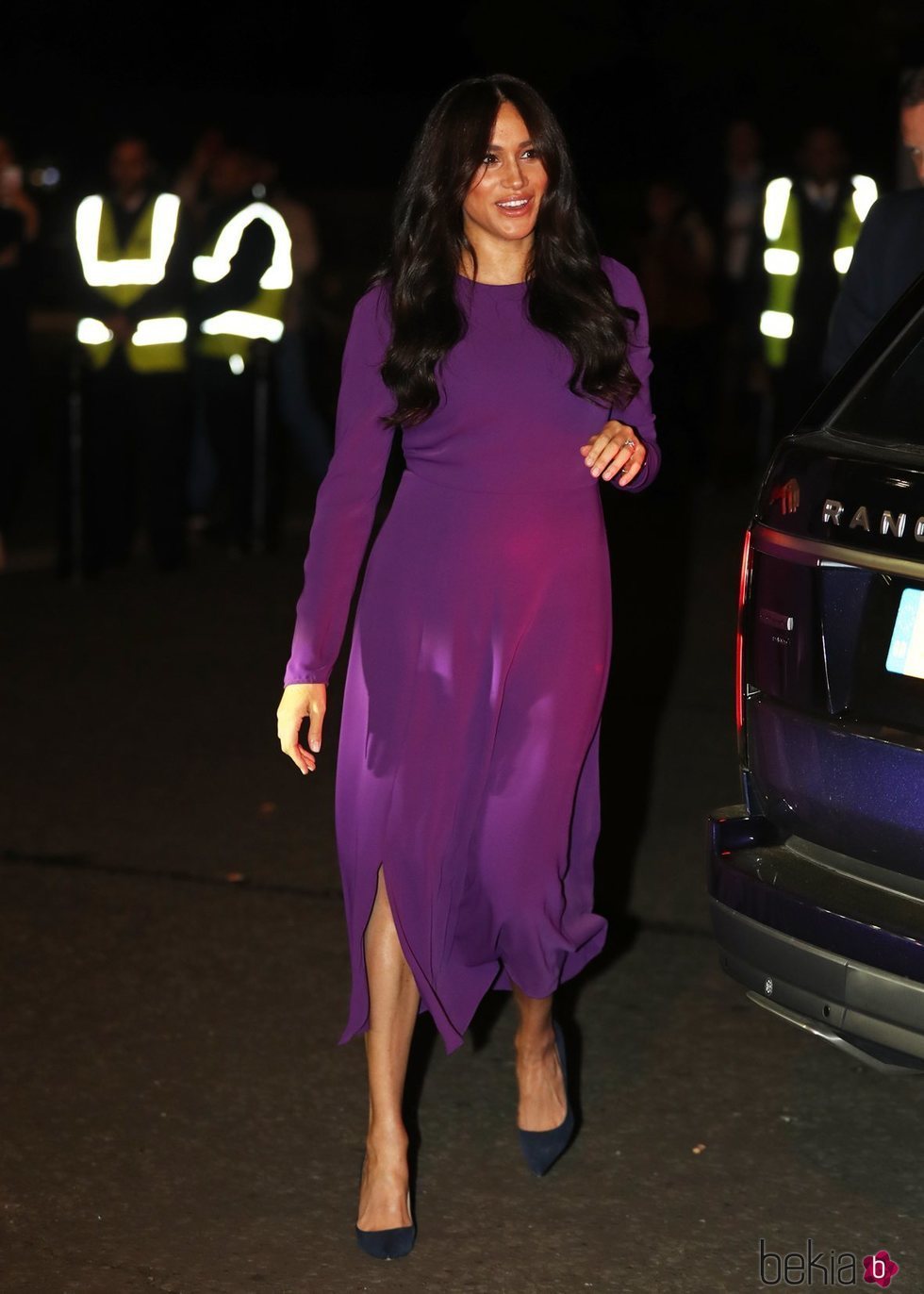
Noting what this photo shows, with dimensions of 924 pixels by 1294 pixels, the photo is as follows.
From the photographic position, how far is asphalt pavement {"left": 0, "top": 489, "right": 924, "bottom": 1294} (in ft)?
12.5

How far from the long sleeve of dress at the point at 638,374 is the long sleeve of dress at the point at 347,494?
43 cm

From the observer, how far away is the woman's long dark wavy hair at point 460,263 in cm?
373

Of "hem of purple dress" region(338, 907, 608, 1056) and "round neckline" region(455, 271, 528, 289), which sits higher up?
"round neckline" region(455, 271, 528, 289)

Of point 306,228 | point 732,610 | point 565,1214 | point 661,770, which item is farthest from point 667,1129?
point 306,228

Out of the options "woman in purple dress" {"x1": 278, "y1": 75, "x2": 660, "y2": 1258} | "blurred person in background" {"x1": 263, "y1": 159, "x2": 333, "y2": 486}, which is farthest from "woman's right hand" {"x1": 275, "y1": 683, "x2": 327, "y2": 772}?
"blurred person in background" {"x1": 263, "y1": 159, "x2": 333, "y2": 486}

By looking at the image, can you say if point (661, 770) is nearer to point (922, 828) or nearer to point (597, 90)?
point (922, 828)

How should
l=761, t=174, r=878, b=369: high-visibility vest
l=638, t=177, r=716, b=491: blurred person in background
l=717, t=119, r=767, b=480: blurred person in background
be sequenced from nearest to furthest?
1. l=761, t=174, r=878, b=369: high-visibility vest
2. l=638, t=177, r=716, b=491: blurred person in background
3. l=717, t=119, r=767, b=480: blurred person in background

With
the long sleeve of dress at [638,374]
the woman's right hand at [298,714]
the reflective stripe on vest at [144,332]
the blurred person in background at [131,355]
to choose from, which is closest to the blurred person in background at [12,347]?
the blurred person in background at [131,355]

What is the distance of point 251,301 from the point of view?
35.8ft

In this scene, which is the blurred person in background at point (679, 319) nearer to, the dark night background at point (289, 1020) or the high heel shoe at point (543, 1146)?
the dark night background at point (289, 1020)

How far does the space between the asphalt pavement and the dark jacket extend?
157 cm

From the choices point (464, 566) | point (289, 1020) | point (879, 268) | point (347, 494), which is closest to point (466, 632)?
point (464, 566)

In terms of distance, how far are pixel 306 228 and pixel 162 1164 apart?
8.85 m

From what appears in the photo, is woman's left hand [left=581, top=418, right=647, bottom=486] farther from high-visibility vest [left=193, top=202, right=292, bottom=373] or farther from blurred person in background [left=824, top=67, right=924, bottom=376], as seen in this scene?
high-visibility vest [left=193, top=202, right=292, bottom=373]
